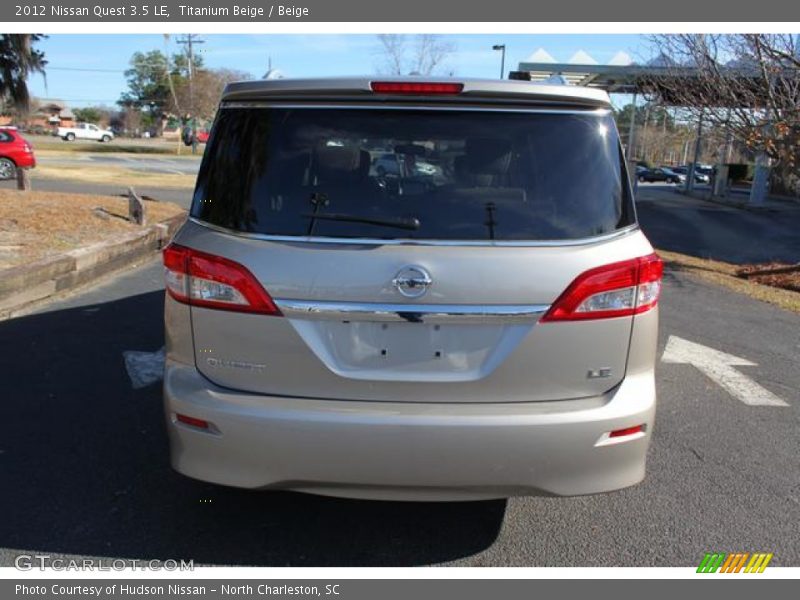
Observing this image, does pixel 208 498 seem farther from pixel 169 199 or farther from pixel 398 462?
pixel 169 199

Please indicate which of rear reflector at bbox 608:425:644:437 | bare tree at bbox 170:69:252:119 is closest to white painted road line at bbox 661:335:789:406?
rear reflector at bbox 608:425:644:437

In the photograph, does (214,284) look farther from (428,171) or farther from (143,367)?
(143,367)

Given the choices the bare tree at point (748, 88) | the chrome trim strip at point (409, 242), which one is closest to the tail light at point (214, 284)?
the chrome trim strip at point (409, 242)

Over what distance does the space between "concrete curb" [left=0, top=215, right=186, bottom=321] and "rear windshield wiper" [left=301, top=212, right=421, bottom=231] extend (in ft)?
16.6

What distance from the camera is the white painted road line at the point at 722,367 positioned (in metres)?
5.25

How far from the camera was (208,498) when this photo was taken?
3475 millimetres

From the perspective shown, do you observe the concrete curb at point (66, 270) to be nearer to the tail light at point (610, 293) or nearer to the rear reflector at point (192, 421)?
the rear reflector at point (192, 421)

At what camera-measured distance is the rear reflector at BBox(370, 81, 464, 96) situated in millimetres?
2715

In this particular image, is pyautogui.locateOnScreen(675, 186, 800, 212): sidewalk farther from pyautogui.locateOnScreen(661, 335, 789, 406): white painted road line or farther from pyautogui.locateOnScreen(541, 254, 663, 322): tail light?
pyautogui.locateOnScreen(541, 254, 663, 322): tail light

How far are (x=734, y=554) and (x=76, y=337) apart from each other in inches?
204

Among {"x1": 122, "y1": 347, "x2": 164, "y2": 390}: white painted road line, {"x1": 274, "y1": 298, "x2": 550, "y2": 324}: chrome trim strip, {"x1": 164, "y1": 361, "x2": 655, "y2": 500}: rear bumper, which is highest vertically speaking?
{"x1": 274, "y1": 298, "x2": 550, "y2": 324}: chrome trim strip

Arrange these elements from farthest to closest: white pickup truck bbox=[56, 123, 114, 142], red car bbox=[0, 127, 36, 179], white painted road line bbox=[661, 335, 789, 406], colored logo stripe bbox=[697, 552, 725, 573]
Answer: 1. white pickup truck bbox=[56, 123, 114, 142]
2. red car bbox=[0, 127, 36, 179]
3. white painted road line bbox=[661, 335, 789, 406]
4. colored logo stripe bbox=[697, 552, 725, 573]

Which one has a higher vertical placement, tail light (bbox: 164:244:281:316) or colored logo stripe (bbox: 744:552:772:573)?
tail light (bbox: 164:244:281:316)

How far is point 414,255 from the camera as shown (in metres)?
2.61
